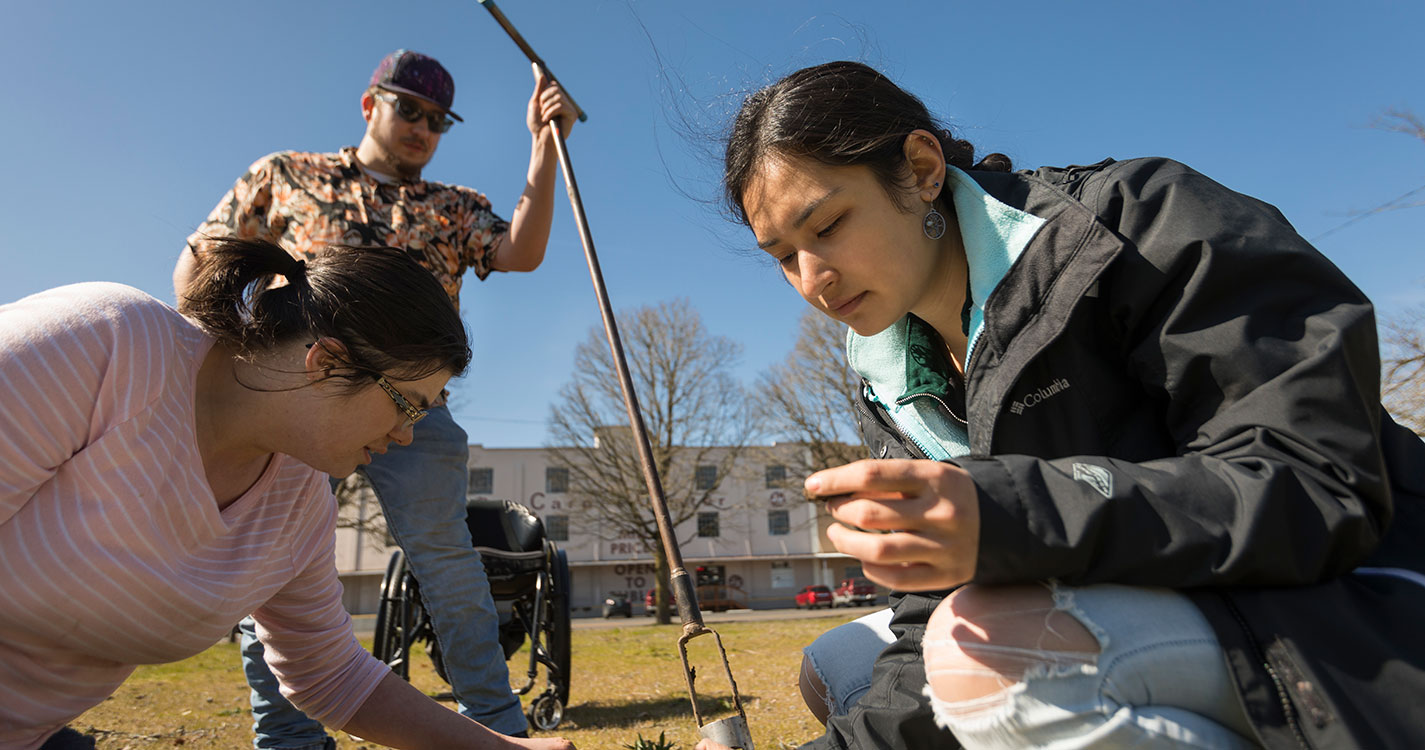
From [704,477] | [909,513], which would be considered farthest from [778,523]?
[909,513]

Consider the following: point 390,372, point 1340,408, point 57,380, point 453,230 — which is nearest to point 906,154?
point 1340,408

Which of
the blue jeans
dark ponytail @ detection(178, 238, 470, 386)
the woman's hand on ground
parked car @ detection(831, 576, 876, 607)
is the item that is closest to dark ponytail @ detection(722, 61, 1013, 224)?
dark ponytail @ detection(178, 238, 470, 386)

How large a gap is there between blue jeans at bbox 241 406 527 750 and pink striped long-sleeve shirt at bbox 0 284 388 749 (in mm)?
872

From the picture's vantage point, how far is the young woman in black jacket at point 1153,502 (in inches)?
40.8

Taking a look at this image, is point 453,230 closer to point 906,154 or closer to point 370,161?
point 370,161

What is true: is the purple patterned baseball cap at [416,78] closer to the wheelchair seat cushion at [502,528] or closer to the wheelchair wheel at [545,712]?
the wheelchair seat cushion at [502,528]

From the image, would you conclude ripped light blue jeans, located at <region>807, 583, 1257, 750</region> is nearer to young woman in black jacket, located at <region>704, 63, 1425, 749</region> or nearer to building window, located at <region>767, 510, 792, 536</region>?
young woman in black jacket, located at <region>704, 63, 1425, 749</region>

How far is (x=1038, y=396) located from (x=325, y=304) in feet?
5.16

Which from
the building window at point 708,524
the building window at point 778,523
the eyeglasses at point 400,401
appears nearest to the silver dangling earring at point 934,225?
the eyeglasses at point 400,401

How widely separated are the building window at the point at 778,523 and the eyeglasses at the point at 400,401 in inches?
1596

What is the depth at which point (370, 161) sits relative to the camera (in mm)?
3303

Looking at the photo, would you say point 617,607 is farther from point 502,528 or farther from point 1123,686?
point 1123,686

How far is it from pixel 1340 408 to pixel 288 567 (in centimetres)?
215

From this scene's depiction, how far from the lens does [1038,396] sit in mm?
1482
